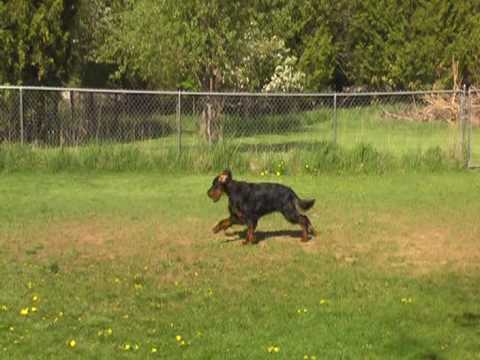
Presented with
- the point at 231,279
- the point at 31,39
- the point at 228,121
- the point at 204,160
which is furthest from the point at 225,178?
the point at 228,121

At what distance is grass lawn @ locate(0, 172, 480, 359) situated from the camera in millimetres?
6848

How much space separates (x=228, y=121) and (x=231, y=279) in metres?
17.4

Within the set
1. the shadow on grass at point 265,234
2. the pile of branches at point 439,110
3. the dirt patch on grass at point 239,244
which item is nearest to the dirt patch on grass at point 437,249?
the dirt patch on grass at point 239,244

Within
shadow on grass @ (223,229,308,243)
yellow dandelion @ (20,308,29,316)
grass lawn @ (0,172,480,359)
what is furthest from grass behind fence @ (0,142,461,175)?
yellow dandelion @ (20,308,29,316)

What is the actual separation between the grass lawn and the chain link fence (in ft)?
14.7

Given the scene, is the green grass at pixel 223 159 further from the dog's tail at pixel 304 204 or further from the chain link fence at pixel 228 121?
the dog's tail at pixel 304 204

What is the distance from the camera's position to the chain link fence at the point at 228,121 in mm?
19016

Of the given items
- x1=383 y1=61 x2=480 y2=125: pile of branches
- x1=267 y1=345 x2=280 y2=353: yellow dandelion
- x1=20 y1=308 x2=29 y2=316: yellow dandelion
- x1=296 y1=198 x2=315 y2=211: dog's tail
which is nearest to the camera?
x1=267 y1=345 x2=280 y2=353: yellow dandelion

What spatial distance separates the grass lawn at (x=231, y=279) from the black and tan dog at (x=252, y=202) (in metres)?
0.26

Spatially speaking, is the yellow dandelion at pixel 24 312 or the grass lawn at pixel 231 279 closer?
the grass lawn at pixel 231 279

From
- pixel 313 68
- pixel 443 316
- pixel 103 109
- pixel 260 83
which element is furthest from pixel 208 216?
pixel 313 68

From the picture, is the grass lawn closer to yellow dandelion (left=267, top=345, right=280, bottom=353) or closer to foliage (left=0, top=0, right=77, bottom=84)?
yellow dandelion (left=267, top=345, right=280, bottom=353)

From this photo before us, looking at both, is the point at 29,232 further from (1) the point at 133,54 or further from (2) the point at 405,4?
(2) the point at 405,4

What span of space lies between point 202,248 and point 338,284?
85.9 inches
